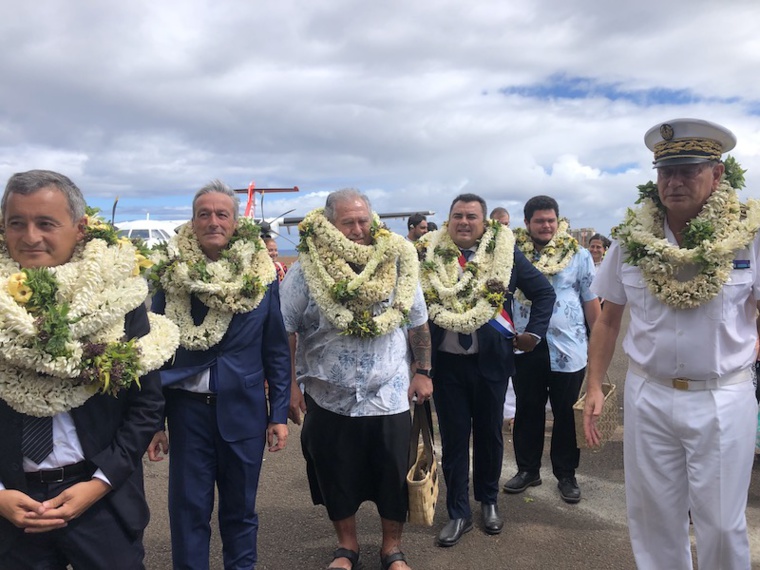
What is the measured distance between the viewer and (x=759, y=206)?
2861 millimetres

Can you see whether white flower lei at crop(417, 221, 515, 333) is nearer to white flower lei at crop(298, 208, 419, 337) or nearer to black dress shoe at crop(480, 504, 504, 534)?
white flower lei at crop(298, 208, 419, 337)

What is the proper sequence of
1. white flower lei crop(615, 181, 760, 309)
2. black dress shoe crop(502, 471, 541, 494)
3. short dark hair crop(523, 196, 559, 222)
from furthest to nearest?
short dark hair crop(523, 196, 559, 222) < black dress shoe crop(502, 471, 541, 494) < white flower lei crop(615, 181, 760, 309)

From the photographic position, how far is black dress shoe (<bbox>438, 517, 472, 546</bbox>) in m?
3.94

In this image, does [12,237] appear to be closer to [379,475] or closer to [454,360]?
[379,475]

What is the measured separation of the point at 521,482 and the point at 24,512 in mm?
3731

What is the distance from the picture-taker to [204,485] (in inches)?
125

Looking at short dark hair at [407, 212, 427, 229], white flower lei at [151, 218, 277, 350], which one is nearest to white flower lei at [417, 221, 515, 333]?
white flower lei at [151, 218, 277, 350]

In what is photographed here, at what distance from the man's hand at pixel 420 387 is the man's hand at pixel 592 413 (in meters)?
0.90

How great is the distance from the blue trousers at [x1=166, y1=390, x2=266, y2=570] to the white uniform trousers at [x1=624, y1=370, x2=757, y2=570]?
198 centimetres

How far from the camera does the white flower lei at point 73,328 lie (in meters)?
2.03

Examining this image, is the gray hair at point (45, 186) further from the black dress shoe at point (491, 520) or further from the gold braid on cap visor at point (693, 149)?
the black dress shoe at point (491, 520)

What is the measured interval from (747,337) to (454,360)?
1.79 meters

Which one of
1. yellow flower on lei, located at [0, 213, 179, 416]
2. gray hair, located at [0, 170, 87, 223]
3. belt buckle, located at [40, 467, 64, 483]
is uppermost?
gray hair, located at [0, 170, 87, 223]

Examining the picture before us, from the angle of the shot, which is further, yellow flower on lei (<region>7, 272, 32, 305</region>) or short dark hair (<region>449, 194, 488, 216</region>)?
short dark hair (<region>449, 194, 488, 216</region>)
